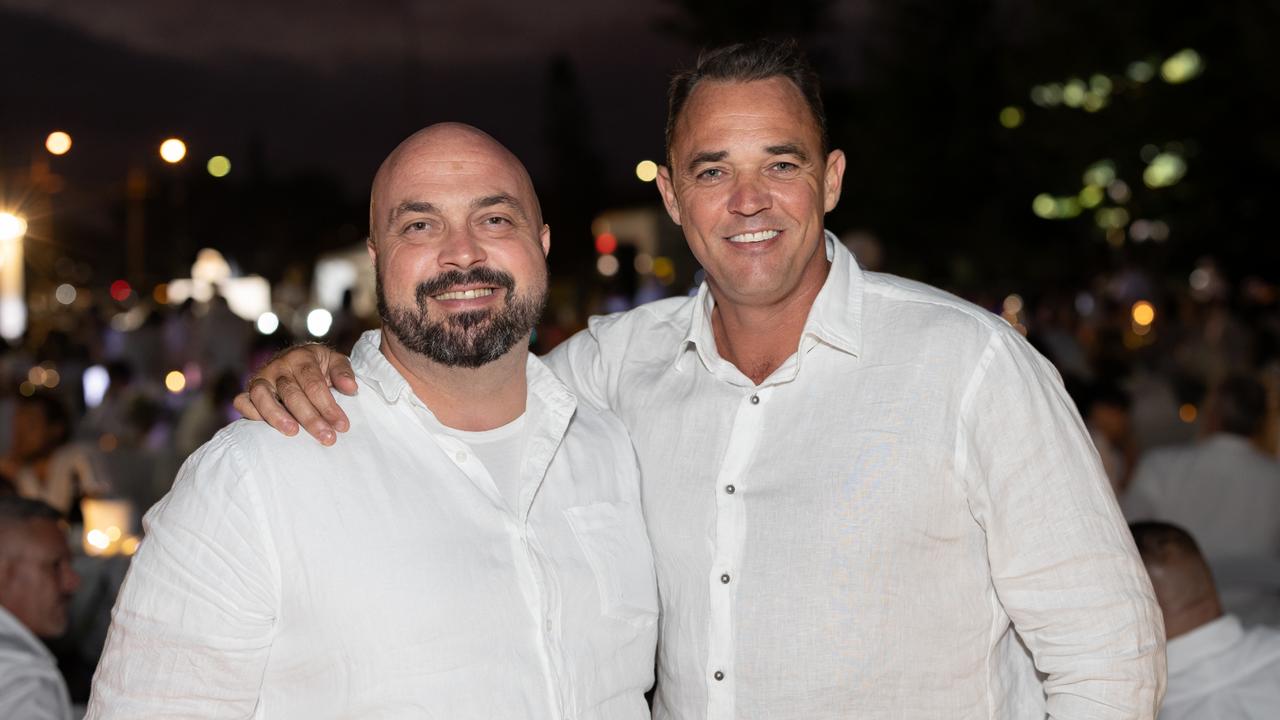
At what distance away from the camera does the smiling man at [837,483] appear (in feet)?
7.66

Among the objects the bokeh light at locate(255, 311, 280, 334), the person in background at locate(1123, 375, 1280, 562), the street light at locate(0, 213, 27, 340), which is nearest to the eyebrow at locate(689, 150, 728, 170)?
the person in background at locate(1123, 375, 1280, 562)

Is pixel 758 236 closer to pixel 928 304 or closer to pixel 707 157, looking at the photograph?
pixel 707 157

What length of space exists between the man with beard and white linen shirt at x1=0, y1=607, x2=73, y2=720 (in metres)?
1.50

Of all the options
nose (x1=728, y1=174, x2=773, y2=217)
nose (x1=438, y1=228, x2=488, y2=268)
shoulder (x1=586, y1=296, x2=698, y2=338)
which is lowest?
shoulder (x1=586, y1=296, x2=698, y2=338)

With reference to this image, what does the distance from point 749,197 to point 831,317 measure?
34cm

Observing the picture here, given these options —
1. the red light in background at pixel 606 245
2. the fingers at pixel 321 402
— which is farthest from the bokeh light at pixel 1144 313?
the fingers at pixel 321 402

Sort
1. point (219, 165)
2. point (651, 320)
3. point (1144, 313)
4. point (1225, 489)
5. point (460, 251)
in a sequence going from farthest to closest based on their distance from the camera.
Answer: point (1144, 313) → point (219, 165) → point (1225, 489) → point (651, 320) → point (460, 251)

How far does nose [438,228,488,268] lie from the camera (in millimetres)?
2629

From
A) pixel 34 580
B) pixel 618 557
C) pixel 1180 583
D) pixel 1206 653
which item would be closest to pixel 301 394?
pixel 618 557

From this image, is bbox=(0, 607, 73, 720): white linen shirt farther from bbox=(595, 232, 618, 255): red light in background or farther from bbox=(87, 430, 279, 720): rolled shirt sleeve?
bbox=(595, 232, 618, 255): red light in background

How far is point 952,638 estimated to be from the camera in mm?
2490

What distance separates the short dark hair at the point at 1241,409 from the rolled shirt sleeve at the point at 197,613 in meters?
5.72

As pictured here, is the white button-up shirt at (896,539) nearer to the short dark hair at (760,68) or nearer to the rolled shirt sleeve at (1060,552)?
the rolled shirt sleeve at (1060,552)

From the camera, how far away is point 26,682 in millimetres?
3541
